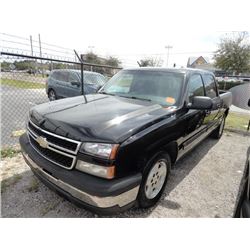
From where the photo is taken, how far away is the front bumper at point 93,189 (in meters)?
1.74

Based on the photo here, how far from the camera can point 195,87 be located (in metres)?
3.35

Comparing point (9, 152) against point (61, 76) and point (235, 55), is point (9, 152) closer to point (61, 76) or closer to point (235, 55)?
point (61, 76)

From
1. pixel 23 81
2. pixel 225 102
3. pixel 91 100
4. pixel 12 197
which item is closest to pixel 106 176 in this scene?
pixel 91 100

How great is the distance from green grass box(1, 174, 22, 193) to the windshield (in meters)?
1.94

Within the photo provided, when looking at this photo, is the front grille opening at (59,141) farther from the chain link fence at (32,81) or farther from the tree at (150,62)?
the tree at (150,62)

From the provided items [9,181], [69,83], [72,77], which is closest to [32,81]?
[69,83]

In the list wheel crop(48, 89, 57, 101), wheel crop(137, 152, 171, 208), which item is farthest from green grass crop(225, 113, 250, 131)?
wheel crop(48, 89, 57, 101)

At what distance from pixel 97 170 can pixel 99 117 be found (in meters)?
0.60

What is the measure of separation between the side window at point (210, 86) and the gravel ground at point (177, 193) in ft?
4.45

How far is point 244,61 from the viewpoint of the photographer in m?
32.7

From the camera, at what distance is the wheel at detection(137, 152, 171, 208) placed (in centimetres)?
219

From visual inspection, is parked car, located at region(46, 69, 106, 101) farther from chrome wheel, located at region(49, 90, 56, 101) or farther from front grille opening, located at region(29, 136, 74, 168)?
front grille opening, located at region(29, 136, 74, 168)

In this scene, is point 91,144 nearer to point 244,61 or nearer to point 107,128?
point 107,128

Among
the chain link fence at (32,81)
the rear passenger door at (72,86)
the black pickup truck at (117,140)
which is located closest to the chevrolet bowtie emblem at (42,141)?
the black pickup truck at (117,140)
